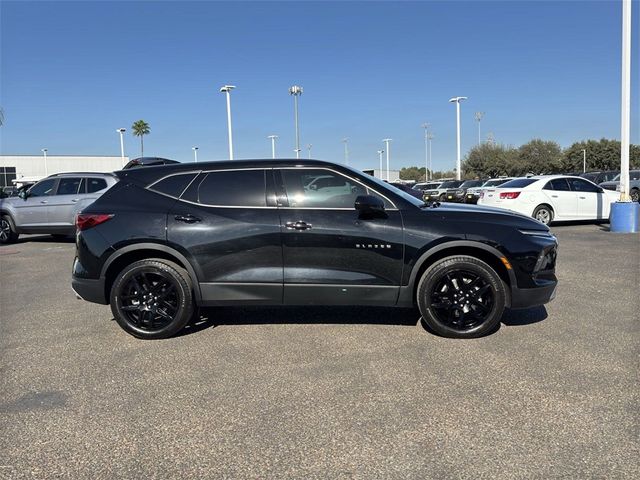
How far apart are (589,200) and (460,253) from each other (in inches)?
471

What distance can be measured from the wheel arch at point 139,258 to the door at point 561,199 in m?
12.3

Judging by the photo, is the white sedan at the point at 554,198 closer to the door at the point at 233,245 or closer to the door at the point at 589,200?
the door at the point at 589,200

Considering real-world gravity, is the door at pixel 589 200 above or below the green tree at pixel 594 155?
below

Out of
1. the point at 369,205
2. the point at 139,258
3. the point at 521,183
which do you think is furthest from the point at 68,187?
the point at 521,183

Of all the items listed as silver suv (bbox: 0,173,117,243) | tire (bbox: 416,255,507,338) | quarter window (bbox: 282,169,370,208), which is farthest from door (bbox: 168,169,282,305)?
silver suv (bbox: 0,173,117,243)

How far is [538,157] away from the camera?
85188mm

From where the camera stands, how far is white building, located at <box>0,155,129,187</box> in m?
85.2

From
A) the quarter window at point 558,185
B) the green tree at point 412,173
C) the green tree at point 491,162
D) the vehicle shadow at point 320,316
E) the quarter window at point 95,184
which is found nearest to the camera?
the vehicle shadow at point 320,316

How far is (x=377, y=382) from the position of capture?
4016 millimetres

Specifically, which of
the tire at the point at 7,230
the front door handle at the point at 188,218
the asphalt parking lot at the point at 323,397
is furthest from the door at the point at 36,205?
the front door handle at the point at 188,218

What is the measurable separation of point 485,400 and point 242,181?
3.00 metres

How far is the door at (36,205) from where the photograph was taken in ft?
43.0

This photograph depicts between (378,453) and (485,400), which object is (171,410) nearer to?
(378,453)

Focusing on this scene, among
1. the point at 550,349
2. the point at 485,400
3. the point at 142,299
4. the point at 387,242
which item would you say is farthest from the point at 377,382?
the point at 142,299
